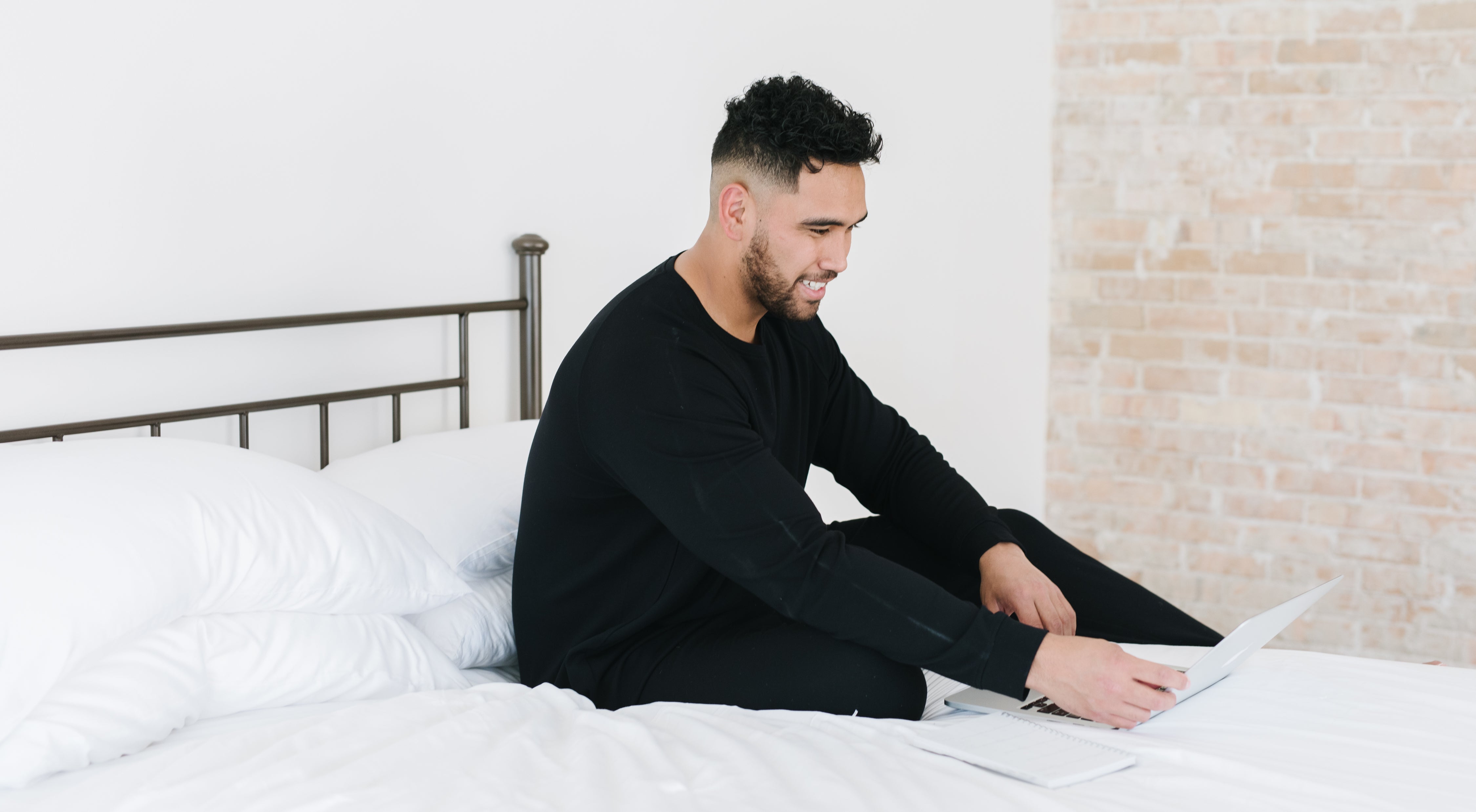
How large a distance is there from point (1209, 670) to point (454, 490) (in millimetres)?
977

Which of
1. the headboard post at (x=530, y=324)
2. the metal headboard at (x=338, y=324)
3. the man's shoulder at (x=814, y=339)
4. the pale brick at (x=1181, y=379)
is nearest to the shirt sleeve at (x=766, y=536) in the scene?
the man's shoulder at (x=814, y=339)

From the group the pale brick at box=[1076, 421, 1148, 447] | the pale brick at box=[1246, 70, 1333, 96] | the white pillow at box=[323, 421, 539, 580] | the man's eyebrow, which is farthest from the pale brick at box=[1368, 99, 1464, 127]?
the white pillow at box=[323, 421, 539, 580]

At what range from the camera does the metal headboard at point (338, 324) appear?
1.49m

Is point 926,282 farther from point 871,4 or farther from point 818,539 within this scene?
point 818,539

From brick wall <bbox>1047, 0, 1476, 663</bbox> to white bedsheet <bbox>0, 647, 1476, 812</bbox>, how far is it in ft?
5.41

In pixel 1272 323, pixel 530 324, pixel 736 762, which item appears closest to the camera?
pixel 736 762

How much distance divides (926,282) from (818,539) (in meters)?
1.77

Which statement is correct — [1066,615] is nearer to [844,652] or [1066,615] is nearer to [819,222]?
[844,652]

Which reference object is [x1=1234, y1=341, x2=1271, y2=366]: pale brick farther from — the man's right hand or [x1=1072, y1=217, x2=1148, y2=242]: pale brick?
the man's right hand

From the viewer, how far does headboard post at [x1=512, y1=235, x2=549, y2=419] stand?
6.96 feet

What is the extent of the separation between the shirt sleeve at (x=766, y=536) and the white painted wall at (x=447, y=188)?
724 mm

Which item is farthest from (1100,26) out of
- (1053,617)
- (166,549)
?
(166,549)

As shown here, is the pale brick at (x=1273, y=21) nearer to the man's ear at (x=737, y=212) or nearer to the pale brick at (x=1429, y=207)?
the pale brick at (x=1429, y=207)

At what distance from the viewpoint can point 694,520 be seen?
128 cm
